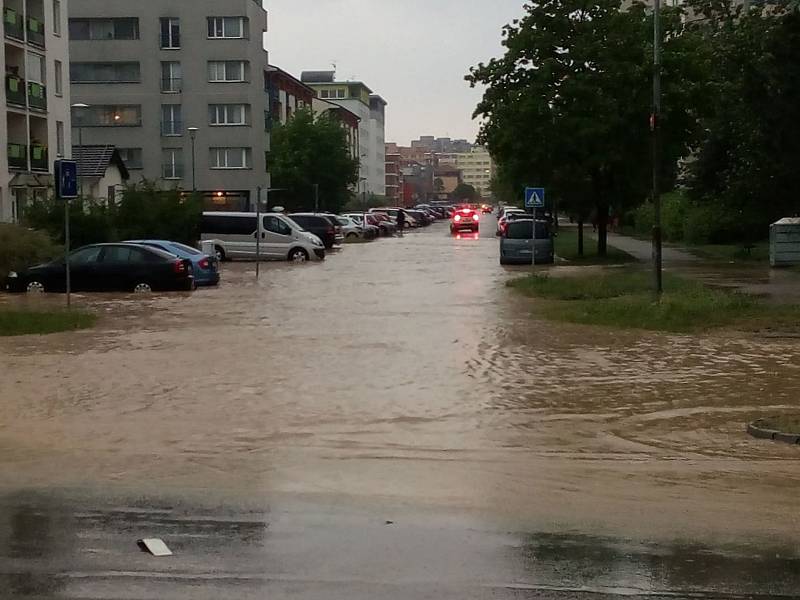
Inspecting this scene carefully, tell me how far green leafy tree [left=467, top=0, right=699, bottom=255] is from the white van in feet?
28.6

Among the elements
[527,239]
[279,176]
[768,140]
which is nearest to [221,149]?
[279,176]

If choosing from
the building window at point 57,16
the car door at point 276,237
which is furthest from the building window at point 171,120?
the car door at point 276,237

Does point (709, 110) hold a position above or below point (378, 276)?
above

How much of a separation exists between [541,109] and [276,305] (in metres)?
16.8

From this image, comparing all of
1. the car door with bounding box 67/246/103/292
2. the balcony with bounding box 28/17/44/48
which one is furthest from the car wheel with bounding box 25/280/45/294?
the balcony with bounding box 28/17/44/48

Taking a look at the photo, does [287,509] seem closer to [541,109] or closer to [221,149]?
[541,109]

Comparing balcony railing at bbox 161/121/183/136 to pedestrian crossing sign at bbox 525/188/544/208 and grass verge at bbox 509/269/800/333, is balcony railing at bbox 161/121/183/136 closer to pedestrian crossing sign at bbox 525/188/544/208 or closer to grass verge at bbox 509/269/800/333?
pedestrian crossing sign at bbox 525/188/544/208

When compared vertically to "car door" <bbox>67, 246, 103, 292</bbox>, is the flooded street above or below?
below

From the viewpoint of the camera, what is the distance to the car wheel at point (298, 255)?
4700 centimetres

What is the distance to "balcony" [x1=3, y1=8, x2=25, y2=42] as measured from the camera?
5288 centimetres

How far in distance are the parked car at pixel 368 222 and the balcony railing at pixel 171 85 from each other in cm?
1591

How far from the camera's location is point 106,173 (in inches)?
2454

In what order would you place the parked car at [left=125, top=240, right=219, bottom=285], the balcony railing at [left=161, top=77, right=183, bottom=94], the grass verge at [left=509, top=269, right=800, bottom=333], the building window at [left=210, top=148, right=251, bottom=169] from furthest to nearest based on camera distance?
1. the building window at [left=210, top=148, right=251, bottom=169]
2. the balcony railing at [left=161, top=77, right=183, bottom=94]
3. the parked car at [left=125, top=240, right=219, bottom=285]
4. the grass verge at [left=509, top=269, right=800, bottom=333]

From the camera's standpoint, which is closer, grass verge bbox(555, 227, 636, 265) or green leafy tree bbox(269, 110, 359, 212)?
grass verge bbox(555, 227, 636, 265)
